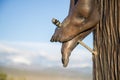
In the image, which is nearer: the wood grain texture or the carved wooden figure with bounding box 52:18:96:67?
the wood grain texture

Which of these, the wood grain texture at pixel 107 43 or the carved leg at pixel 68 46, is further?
the carved leg at pixel 68 46

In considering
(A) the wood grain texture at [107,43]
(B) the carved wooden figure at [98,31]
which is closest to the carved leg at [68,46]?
(B) the carved wooden figure at [98,31]

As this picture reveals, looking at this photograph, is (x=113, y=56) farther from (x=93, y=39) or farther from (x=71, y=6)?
(x=71, y=6)

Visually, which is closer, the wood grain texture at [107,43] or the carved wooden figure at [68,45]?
the wood grain texture at [107,43]

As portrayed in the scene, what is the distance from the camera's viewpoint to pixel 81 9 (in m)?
4.25

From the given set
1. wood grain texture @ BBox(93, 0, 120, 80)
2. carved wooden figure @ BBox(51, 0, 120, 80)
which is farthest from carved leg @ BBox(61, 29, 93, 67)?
wood grain texture @ BBox(93, 0, 120, 80)

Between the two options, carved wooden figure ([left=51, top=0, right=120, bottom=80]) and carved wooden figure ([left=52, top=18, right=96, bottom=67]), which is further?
carved wooden figure ([left=52, top=18, right=96, bottom=67])

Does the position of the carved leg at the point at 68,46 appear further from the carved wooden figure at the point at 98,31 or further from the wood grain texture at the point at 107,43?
the wood grain texture at the point at 107,43

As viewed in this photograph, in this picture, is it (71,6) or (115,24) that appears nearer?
(115,24)

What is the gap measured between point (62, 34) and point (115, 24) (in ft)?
1.56

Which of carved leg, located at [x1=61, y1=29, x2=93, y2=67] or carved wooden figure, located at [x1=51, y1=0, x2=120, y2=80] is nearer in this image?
carved wooden figure, located at [x1=51, y1=0, x2=120, y2=80]

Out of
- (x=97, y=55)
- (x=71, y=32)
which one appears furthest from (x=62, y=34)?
(x=97, y=55)

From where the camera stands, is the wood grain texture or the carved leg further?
the carved leg

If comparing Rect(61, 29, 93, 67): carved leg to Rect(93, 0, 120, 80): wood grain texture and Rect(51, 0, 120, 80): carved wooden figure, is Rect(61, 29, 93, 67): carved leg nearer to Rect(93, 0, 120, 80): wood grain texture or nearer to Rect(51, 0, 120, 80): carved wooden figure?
Rect(51, 0, 120, 80): carved wooden figure
